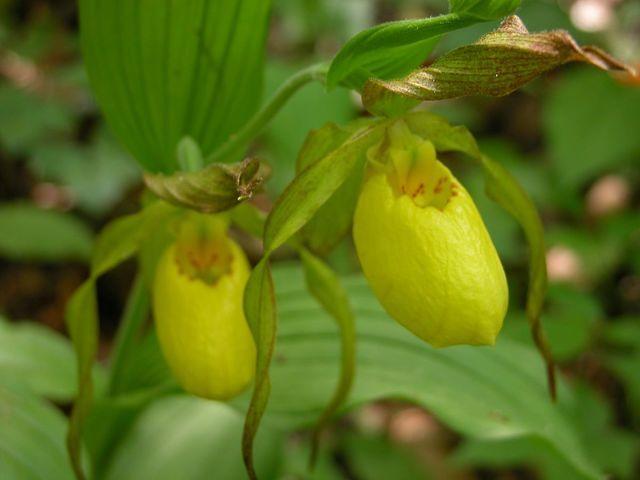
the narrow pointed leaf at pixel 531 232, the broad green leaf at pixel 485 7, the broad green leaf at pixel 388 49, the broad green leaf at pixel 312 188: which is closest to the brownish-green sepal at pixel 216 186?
the broad green leaf at pixel 312 188

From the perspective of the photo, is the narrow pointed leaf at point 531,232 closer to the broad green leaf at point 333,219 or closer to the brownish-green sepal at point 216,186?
the broad green leaf at point 333,219

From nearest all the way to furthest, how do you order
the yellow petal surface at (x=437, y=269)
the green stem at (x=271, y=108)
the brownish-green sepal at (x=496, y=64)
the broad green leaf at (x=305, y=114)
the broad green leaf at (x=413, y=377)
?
the brownish-green sepal at (x=496, y=64), the yellow petal surface at (x=437, y=269), the green stem at (x=271, y=108), the broad green leaf at (x=413, y=377), the broad green leaf at (x=305, y=114)

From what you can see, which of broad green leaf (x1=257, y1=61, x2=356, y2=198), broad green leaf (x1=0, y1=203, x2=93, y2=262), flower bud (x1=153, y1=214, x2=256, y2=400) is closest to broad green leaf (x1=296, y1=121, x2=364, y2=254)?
flower bud (x1=153, y1=214, x2=256, y2=400)

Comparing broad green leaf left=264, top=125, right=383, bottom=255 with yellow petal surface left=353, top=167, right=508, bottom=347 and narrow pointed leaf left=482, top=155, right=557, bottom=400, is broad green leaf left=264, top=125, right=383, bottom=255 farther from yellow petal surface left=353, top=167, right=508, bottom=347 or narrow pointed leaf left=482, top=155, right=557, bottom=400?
narrow pointed leaf left=482, top=155, right=557, bottom=400

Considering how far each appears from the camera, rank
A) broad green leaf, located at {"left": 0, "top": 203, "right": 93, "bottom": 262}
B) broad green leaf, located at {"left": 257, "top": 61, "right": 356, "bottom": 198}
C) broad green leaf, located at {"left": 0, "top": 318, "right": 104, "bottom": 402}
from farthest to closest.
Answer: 1. broad green leaf, located at {"left": 0, "top": 203, "right": 93, "bottom": 262}
2. broad green leaf, located at {"left": 257, "top": 61, "right": 356, "bottom": 198}
3. broad green leaf, located at {"left": 0, "top": 318, "right": 104, "bottom": 402}

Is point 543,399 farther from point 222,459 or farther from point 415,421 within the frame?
point 415,421

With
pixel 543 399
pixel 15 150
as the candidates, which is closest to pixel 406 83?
pixel 543 399
